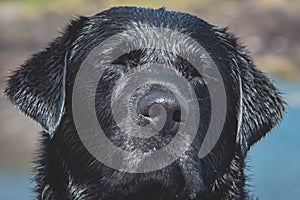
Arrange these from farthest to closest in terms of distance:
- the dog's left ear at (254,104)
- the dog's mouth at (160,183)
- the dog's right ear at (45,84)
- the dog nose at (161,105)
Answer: the dog's left ear at (254,104), the dog's right ear at (45,84), the dog's mouth at (160,183), the dog nose at (161,105)

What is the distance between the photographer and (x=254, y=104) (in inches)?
188

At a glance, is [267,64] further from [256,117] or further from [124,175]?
[124,175]

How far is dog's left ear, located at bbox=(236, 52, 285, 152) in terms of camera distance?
15.3ft

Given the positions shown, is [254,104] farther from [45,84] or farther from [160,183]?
[45,84]

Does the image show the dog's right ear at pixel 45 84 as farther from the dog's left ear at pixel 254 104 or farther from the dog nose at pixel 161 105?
the dog's left ear at pixel 254 104

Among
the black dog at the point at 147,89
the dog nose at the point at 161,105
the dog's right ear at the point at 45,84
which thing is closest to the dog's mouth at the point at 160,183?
the black dog at the point at 147,89

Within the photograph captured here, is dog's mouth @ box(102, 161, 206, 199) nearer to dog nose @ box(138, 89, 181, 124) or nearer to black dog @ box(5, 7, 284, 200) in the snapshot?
black dog @ box(5, 7, 284, 200)

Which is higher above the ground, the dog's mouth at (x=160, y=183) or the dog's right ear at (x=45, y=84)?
the dog's right ear at (x=45, y=84)

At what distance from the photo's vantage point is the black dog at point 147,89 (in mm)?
4316

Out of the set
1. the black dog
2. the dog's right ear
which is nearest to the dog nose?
the black dog

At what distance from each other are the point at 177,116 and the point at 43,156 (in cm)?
96

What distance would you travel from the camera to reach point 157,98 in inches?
162

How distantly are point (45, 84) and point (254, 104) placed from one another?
3.92ft

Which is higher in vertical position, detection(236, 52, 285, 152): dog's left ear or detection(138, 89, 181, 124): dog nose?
detection(236, 52, 285, 152): dog's left ear
